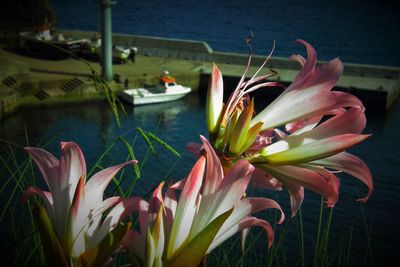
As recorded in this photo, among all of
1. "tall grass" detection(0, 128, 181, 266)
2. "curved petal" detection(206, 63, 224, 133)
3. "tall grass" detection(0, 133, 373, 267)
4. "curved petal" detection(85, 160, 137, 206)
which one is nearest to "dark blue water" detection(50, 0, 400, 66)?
"tall grass" detection(0, 133, 373, 267)

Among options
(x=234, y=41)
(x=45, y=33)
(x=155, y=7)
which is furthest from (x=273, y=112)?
(x=155, y=7)

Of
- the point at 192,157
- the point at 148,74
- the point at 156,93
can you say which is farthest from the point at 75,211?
the point at 148,74

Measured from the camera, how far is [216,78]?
0.74 metres

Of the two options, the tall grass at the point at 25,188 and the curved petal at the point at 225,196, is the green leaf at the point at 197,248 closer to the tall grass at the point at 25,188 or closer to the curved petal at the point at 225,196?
the curved petal at the point at 225,196

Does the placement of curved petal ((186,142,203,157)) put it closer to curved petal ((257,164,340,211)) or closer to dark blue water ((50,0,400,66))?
curved petal ((257,164,340,211))

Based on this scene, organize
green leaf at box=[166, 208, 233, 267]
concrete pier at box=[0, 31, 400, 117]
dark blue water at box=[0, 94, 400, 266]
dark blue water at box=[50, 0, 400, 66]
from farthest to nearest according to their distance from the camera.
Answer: dark blue water at box=[50, 0, 400, 66] < concrete pier at box=[0, 31, 400, 117] < dark blue water at box=[0, 94, 400, 266] < green leaf at box=[166, 208, 233, 267]

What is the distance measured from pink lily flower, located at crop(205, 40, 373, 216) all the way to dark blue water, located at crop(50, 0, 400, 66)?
26.8 meters

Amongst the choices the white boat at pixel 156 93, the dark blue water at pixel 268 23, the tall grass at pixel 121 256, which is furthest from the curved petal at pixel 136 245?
the dark blue water at pixel 268 23

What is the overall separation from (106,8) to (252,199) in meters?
16.7

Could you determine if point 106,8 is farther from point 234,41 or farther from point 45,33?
point 234,41

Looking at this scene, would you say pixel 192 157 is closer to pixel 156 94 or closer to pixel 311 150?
pixel 156 94

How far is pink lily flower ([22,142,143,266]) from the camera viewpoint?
0.60 m

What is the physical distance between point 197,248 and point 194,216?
0.05m

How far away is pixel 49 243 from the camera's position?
0.59 metres
